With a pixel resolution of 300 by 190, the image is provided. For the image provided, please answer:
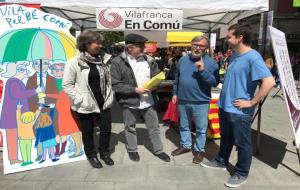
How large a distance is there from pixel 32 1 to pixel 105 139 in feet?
7.70

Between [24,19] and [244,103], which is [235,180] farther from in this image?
[24,19]

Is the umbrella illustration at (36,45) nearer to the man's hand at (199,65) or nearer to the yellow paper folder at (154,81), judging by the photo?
the yellow paper folder at (154,81)

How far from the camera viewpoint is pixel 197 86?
14.5 feet

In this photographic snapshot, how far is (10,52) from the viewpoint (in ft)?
13.7

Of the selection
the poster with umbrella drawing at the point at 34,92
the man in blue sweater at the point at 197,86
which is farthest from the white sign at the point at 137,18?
the man in blue sweater at the point at 197,86

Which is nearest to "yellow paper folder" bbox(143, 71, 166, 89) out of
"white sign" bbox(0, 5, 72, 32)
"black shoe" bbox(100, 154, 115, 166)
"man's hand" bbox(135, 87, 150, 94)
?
"man's hand" bbox(135, 87, 150, 94)

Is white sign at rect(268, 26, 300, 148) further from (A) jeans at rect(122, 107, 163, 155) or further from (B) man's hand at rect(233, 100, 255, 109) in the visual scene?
(A) jeans at rect(122, 107, 163, 155)

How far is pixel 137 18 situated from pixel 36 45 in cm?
189

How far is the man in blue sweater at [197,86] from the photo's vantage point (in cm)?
428

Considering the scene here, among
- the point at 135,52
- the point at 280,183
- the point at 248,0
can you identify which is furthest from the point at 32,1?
the point at 280,183

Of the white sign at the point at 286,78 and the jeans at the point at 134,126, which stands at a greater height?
the white sign at the point at 286,78

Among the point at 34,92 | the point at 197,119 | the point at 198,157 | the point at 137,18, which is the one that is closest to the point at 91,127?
the point at 34,92

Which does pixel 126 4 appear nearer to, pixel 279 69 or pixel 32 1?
pixel 32 1

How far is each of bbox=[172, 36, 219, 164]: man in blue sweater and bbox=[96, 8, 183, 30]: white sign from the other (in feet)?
4.37
